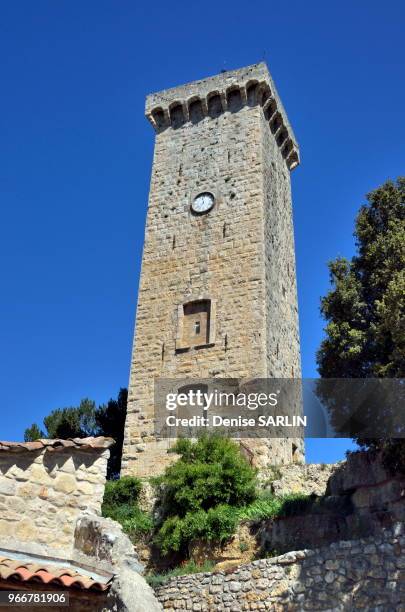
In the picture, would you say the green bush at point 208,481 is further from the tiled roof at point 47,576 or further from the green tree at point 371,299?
the tiled roof at point 47,576

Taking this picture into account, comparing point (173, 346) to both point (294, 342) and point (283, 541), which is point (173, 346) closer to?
point (294, 342)

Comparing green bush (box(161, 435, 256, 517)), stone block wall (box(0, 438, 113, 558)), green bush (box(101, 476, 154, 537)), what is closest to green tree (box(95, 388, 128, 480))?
green bush (box(101, 476, 154, 537))

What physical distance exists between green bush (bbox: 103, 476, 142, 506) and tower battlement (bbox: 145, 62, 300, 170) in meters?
13.8

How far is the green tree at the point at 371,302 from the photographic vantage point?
39.4ft

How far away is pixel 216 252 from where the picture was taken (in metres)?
21.1

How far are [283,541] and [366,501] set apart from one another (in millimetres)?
1813

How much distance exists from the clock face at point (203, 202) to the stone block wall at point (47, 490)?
15.1m

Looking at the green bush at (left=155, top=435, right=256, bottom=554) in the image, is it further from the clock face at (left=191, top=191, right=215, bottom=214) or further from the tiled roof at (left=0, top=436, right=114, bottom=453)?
the clock face at (left=191, top=191, right=215, bottom=214)

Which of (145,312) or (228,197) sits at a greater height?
(228,197)

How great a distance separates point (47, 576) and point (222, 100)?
20308mm

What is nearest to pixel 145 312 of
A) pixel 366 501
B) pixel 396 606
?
pixel 366 501

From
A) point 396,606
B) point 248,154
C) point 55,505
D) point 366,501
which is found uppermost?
point 248,154

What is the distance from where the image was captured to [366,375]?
12852mm

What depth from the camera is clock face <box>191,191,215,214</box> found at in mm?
22078
